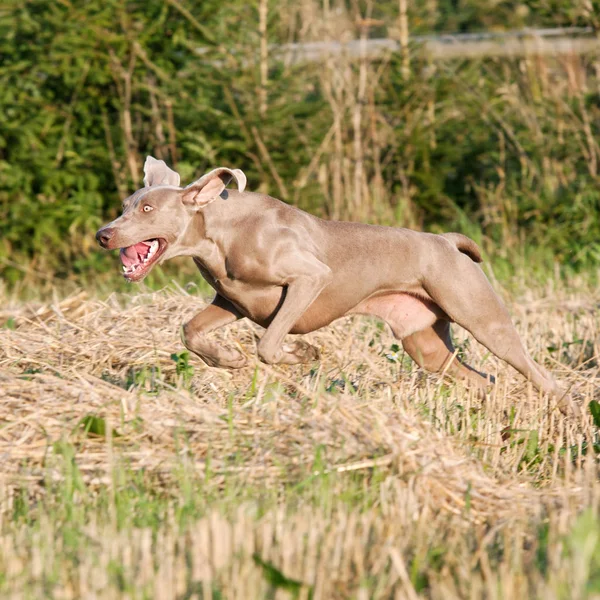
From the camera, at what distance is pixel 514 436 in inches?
195

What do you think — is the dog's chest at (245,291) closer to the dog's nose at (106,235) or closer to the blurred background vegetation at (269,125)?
the dog's nose at (106,235)

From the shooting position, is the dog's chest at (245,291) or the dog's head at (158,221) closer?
the dog's head at (158,221)

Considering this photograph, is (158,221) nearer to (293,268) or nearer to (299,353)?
(293,268)

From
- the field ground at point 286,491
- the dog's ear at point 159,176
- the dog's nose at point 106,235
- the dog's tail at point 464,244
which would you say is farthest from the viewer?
the dog's tail at point 464,244

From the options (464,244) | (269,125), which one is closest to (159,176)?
(464,244)

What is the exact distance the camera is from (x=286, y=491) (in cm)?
377

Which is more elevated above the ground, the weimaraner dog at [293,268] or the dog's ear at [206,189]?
the dog's ear at [206,189]

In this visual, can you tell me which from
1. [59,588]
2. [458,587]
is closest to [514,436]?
[458,587]

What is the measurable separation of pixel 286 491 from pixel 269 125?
672cm

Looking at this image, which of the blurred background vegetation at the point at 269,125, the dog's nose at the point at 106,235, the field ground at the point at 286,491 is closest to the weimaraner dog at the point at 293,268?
the dog's nose at the point at 106,235

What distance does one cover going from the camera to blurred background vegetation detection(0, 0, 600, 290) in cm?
1006

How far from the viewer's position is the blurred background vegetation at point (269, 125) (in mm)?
10062

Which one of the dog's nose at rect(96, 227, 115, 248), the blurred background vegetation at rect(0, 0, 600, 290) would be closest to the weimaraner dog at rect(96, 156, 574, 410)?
the dog's nose at rect(96, 227, 115, 248)

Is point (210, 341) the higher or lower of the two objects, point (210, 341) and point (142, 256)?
the lower
